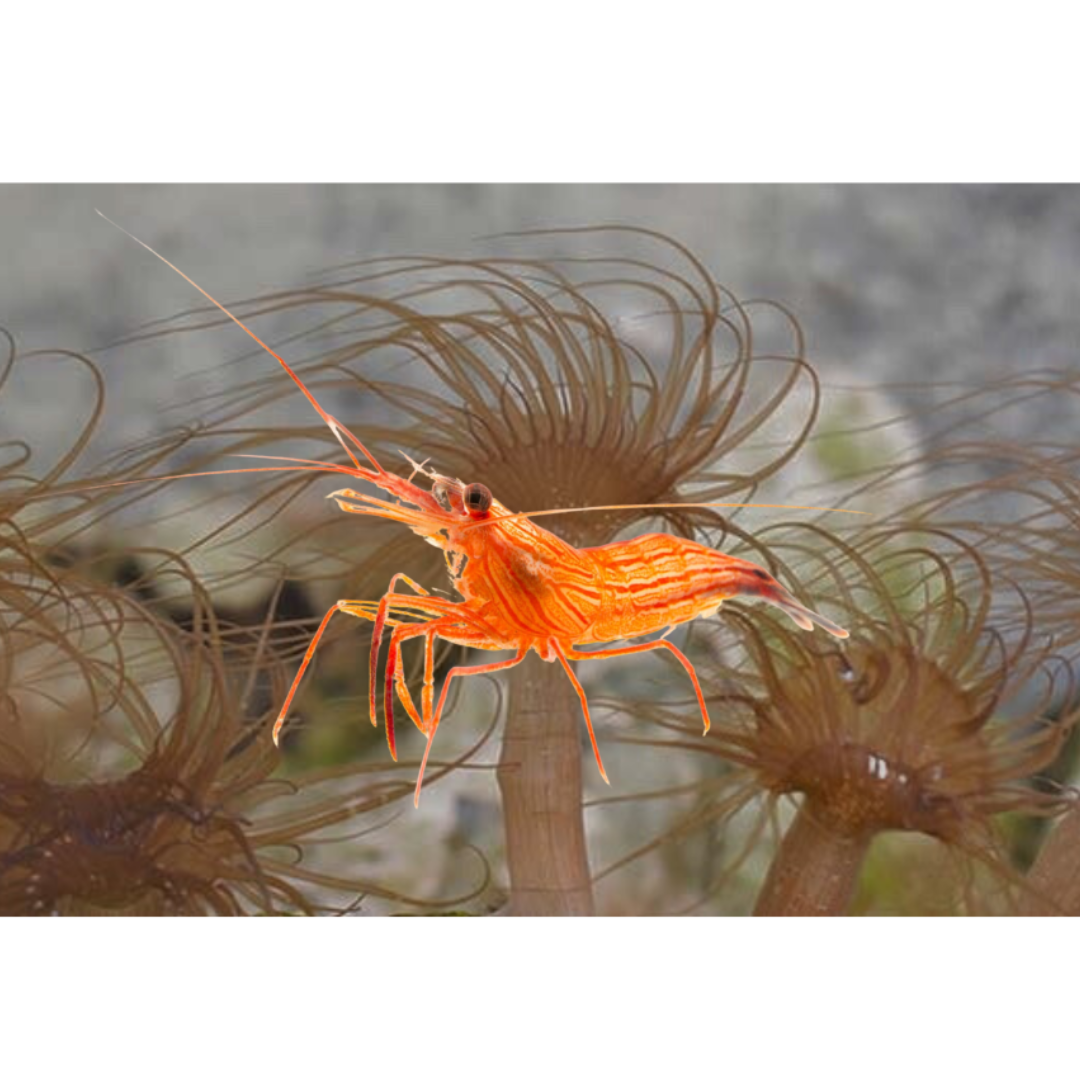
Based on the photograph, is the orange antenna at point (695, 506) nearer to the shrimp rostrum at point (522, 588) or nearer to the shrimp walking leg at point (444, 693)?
the shrimp rostrum at point (522, 588)

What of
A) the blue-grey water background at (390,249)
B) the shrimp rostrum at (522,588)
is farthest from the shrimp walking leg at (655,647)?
the blue-grey water background at (390,249)

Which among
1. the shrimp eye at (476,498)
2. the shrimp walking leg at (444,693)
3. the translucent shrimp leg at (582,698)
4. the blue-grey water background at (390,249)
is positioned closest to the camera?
the shrimp eye at (476,498)

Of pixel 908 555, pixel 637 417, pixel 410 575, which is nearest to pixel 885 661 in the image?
pixel 908 555

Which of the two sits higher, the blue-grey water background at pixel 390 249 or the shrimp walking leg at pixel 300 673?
the blue-grey water background at pixel 390 249

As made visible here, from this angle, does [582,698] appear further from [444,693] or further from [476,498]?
[476,498]

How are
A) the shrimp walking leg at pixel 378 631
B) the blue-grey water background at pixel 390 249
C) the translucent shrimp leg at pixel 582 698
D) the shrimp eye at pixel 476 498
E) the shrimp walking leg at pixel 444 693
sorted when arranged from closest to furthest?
1. the shrimp eye at pixel 476 498
2. the shrimp walking leg at pixel 378 631
3. the translucent shrimp leg at pixel 582 698
4. the shrimp walking leg at pixel 444 693
5. the blue-grey water background at pixel 390 249

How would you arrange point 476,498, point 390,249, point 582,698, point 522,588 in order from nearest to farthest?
point 476,498 → point 522,588 → point 582,698 → point 390,249

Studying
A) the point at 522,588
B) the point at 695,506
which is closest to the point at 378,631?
the point at 522,588
